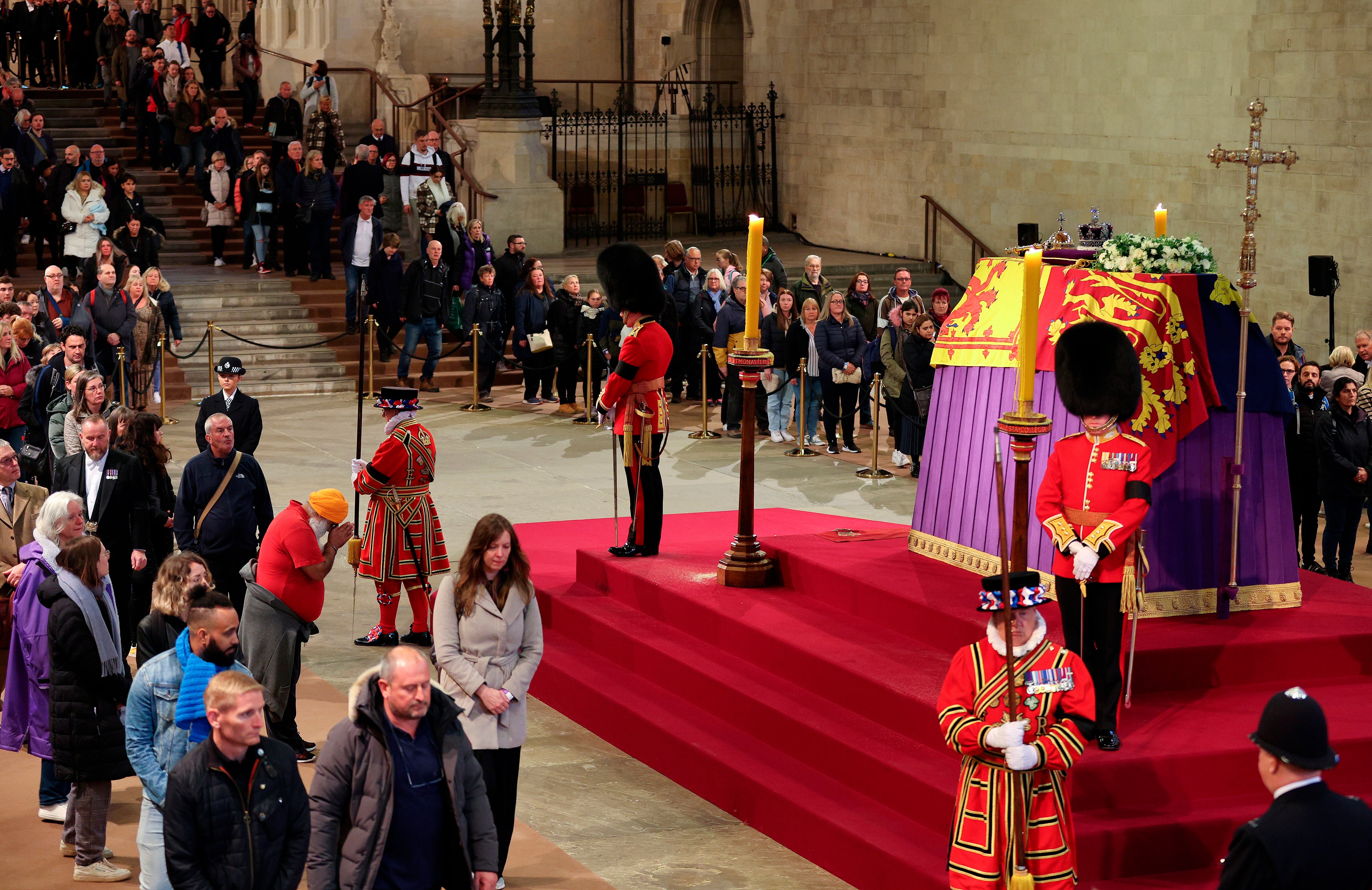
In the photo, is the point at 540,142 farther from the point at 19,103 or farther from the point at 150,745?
the point at 150,745

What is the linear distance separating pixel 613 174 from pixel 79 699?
2019 centimetres

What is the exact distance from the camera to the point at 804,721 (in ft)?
26.1

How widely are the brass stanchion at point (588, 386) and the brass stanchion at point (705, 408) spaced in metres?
1.06

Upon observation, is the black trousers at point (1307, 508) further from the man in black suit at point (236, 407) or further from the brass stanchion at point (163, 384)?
the brass stanchion at point (163, 384)

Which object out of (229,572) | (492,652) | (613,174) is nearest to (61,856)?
(492,652)

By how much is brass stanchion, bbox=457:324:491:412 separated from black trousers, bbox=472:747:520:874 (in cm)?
1081

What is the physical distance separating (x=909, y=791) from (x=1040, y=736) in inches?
54.5

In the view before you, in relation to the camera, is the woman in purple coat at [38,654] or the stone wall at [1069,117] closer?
the woman in purple coat at [38,654]

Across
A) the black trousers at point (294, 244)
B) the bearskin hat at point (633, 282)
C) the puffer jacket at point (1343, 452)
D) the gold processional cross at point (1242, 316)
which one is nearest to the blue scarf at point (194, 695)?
the bearskin hat at point (633, 282)

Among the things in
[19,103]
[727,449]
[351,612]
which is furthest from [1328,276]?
[19,103]

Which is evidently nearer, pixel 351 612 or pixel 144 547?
pixel 144 547

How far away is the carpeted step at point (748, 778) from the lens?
7078 mm

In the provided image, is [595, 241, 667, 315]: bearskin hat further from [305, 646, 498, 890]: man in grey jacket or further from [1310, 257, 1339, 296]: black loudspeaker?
[1310, 257, 1339, 296]: black loudspeaker

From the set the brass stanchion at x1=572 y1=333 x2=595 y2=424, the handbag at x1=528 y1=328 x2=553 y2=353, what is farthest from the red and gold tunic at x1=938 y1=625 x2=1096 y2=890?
the handbag at x1=528 y1=328 x2=553 y2=353
